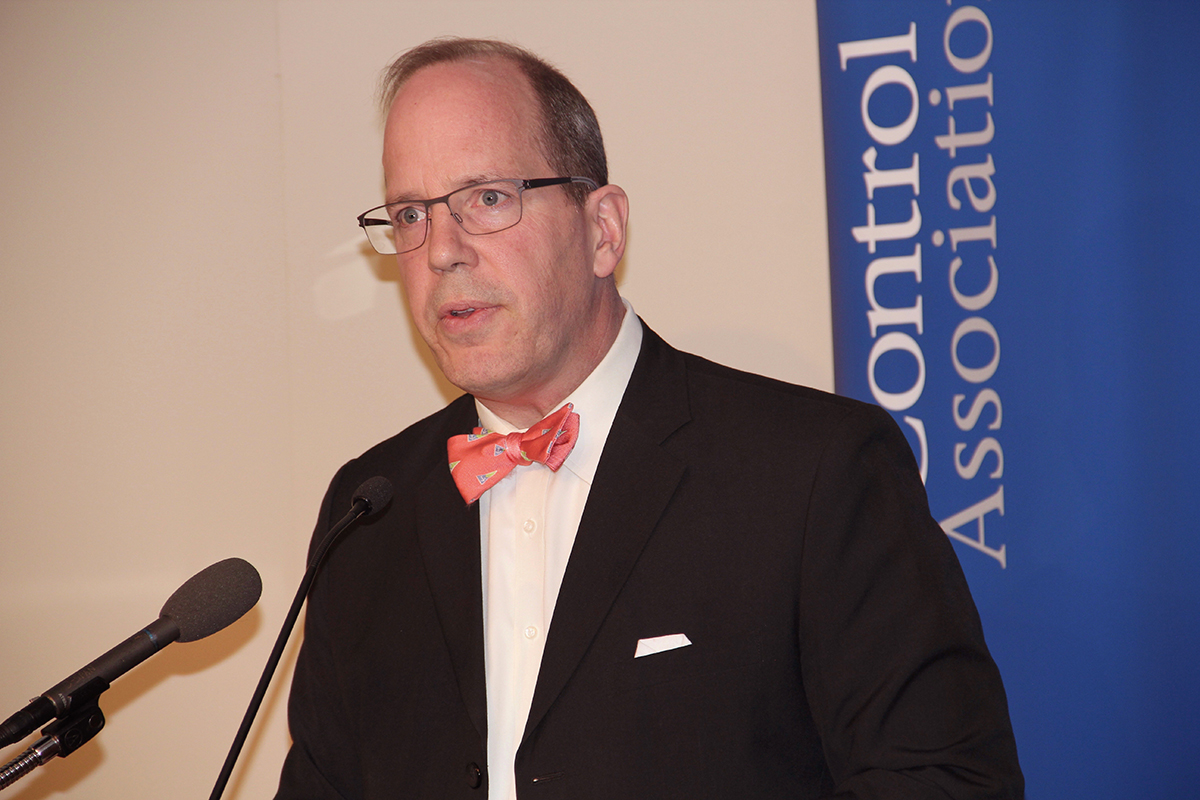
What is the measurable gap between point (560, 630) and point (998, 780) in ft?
2.25

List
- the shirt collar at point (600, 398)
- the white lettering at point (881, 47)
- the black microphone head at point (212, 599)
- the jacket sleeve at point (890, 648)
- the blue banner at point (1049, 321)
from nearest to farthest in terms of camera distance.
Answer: the black microphone head at point (212, 599) → the jacket sleeve at point (890, 648) → the shirt collar at point (600, 398) → the blue banner at point (1049, 321) → the white lettering at point (881, 47)

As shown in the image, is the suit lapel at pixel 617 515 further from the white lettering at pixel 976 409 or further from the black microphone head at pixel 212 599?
the white lettering at pixel 976 409

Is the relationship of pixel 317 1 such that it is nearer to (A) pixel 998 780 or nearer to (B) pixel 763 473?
(B) pixel 763 473

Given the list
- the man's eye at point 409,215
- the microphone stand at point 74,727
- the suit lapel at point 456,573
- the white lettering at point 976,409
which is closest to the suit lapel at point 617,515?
the suit lapel at point 456,573

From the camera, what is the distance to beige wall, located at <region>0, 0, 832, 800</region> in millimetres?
2598

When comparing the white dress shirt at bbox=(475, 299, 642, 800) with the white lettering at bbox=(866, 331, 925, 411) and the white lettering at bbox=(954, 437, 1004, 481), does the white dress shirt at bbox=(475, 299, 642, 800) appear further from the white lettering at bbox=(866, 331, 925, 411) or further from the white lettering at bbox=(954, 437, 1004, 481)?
the white lettering at bbox=(954, 437, 1004, 481)

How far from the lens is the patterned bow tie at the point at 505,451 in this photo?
1.74 meters

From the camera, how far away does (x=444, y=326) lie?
174 cm

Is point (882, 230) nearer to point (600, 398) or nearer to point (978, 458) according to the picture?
point (978, 458)

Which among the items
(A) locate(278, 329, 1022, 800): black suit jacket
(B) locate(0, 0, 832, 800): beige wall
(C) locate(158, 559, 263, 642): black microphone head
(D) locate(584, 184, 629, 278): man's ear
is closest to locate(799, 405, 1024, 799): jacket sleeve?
(A) locate(278, 329, 1022, 800): black suit jacket

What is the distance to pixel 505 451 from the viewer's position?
179cm

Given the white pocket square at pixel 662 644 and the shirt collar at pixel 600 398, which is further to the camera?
the shirt collar at pixel 600 398

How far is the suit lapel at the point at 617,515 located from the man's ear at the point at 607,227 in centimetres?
20

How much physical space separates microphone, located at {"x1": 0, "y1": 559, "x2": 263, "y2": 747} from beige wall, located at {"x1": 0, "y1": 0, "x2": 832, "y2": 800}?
1.18 meters
